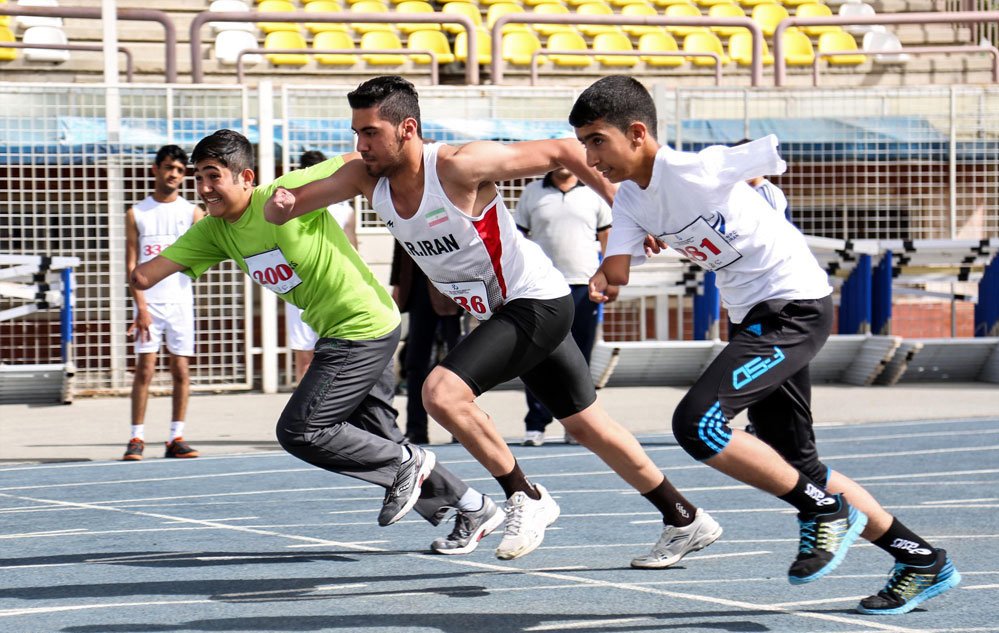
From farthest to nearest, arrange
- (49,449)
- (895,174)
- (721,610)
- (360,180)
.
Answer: (895,174) → (49,449) → (360,180) → (721,610)

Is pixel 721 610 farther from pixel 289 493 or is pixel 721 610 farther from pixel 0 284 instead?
pixel 0 284

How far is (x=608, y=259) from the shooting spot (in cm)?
476

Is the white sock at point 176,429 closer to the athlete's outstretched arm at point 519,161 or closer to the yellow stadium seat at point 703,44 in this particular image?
the athlete's outstretched arm at point 519,161

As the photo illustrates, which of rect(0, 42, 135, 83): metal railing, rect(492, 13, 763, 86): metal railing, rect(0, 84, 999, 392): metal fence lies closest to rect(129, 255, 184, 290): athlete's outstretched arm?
rect(0, 84, 999, 392): metal fence

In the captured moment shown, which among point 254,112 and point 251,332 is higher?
point 254,112

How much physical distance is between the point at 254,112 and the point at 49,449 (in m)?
4.30

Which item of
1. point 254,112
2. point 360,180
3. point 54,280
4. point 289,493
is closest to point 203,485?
point 289,493

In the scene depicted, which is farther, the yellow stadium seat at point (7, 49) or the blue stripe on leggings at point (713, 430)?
the yellow stadium seat at point (7, 49)

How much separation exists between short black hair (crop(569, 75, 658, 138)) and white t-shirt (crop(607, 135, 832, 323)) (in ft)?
0.51

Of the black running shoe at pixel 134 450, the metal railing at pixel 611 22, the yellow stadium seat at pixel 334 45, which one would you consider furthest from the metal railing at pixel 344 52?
the black running shoe at pixel 134 450

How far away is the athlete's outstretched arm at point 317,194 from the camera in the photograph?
205 inches

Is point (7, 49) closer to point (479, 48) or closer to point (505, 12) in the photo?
point (479, 48)

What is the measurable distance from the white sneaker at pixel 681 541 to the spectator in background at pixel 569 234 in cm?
377

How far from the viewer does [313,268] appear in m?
5.75
